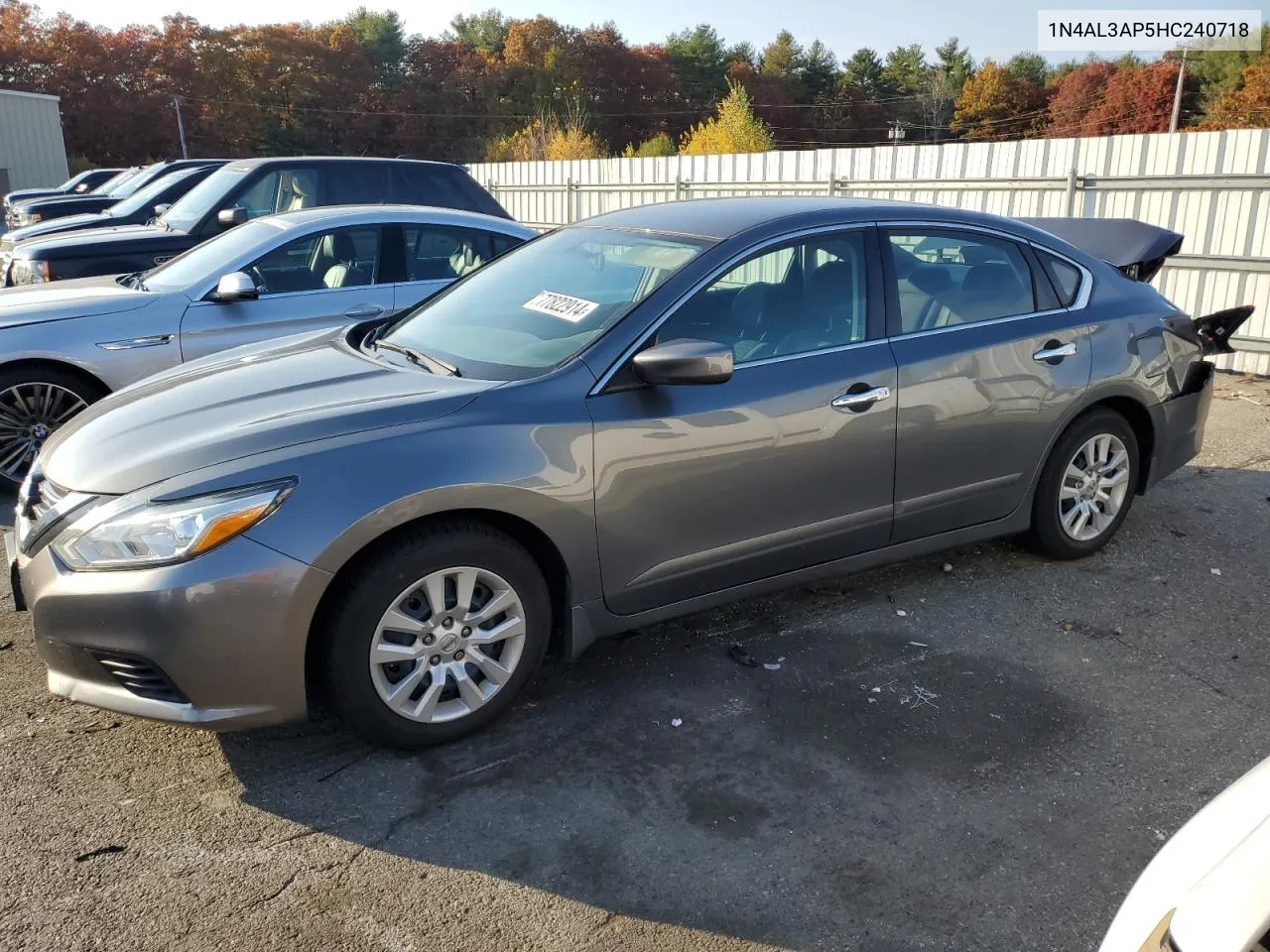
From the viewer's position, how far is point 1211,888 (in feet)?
5.15

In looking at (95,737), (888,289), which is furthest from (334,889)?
(888,289)

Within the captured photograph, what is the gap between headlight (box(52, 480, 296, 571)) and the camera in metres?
2.73

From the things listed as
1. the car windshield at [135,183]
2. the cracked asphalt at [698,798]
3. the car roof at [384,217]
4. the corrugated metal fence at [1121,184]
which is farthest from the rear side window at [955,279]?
the car windshield at [135,183]

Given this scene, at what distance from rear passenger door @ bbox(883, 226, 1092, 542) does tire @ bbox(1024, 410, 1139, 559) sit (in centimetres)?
17

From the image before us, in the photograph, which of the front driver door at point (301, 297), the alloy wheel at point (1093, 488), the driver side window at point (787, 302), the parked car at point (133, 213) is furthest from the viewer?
the parked car at point (133, 213)

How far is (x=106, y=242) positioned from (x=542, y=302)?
225 inches

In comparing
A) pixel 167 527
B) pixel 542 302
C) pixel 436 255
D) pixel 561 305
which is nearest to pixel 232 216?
pixel 436 255

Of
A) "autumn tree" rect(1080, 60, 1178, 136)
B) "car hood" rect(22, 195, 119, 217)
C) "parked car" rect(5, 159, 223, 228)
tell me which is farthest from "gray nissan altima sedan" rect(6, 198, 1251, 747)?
"autumn tree" rect(1080, 60, 1178, 136)

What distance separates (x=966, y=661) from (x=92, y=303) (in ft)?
16.8

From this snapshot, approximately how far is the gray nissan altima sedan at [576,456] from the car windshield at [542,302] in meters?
0.02

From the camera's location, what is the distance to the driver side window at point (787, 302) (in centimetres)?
360

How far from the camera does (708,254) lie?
3609mm

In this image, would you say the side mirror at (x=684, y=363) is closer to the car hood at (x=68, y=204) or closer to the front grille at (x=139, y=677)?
the front grille at (x=139, y=677)

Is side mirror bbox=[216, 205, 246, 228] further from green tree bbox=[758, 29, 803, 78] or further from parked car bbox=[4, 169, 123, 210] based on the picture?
green tree bbox=[758, 29, 803, 78]
